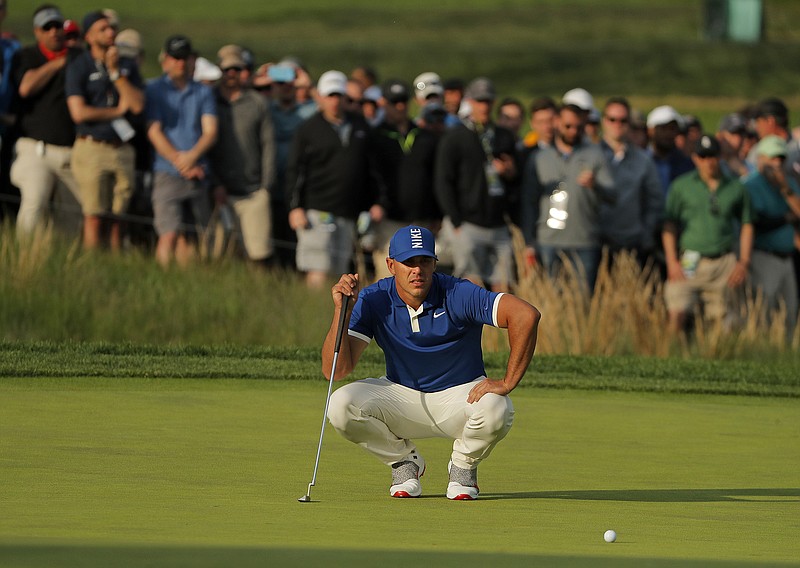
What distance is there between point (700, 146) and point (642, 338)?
5.78 feet

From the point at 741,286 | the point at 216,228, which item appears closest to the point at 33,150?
the point at 216,228

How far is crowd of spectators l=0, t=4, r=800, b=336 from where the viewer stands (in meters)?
14.3

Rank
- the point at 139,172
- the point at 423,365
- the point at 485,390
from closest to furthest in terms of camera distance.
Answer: the point at 485,390 → the point at 423,365 → the point at 139,172

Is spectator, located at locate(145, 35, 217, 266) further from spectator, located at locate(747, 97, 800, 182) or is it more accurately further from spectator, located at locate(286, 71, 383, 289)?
spectator, located at locate(747, 97, 800, 182)

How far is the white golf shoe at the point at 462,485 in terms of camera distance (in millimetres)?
7551

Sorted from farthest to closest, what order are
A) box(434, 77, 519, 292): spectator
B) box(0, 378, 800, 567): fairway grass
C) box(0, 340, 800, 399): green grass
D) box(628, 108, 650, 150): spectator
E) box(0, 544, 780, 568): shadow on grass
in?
1. box(628, 108, 650, 150): spectator
2. box(434, 77, 519, 292): spectator
3. box(0, 340, 800, 399): green grass
4. box(0, 378, 800, 567): fairway grass
5. box(0, 544, 780, 568): shadow on grass

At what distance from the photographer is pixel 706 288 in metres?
14.9

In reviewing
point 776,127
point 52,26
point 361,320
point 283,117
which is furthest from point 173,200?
point 361,320

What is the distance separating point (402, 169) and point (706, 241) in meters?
2.76

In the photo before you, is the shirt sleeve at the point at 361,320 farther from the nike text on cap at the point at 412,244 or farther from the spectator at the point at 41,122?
the spectator at the point at 41,122

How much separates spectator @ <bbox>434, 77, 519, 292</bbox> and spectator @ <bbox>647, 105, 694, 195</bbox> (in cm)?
186

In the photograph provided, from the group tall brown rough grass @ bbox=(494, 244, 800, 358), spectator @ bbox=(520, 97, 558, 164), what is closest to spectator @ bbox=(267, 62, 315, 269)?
spectator @ bbox=(520, 97, 558, 164)

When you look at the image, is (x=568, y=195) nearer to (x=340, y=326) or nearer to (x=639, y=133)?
(x=639, y=133)

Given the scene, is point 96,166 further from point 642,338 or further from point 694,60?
point 694,60
